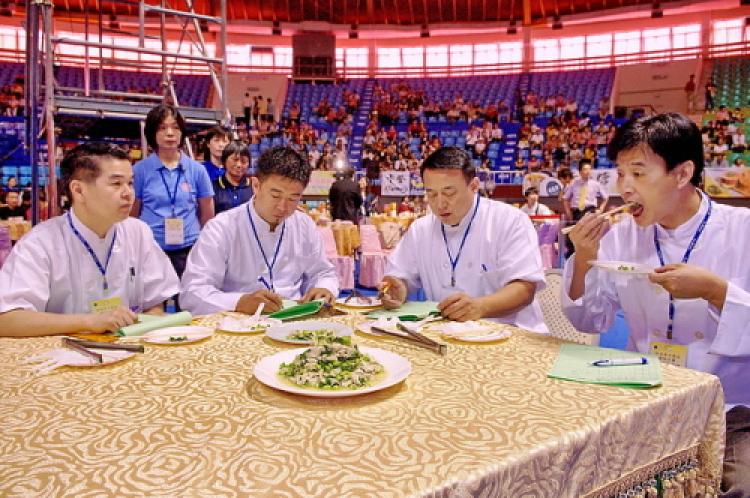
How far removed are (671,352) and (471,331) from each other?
58cm

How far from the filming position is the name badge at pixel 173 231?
3.71 m

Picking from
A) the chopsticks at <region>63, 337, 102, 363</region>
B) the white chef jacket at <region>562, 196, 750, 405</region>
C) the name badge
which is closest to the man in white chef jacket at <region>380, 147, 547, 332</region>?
the white chef jacket at <region>562, 196, 750, 405</region>

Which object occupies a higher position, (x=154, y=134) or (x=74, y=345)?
(x=154, y=134)

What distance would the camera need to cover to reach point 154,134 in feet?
11.9

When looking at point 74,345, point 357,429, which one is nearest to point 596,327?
point 357,429

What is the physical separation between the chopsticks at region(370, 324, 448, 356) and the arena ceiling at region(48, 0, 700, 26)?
2321 centimetres

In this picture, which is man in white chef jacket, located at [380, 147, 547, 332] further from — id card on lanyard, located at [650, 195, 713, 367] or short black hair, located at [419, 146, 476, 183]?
id card on lanyard, located at [650, 195, 713, 367]

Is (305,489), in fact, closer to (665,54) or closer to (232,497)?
(232,497)

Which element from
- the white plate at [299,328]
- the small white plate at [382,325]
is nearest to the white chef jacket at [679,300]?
the small white plate at [382,325]

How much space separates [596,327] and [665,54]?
22.9 m

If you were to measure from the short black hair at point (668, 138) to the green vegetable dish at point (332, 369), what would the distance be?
1134 mm

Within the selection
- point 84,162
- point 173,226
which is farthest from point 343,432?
point 173,226

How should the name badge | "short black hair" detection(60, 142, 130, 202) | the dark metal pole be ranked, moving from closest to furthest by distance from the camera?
1. "short black hair" detection(60, 142, 130, 202)
2. the dark metal pole
3. the name badge

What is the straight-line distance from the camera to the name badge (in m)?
3.71
